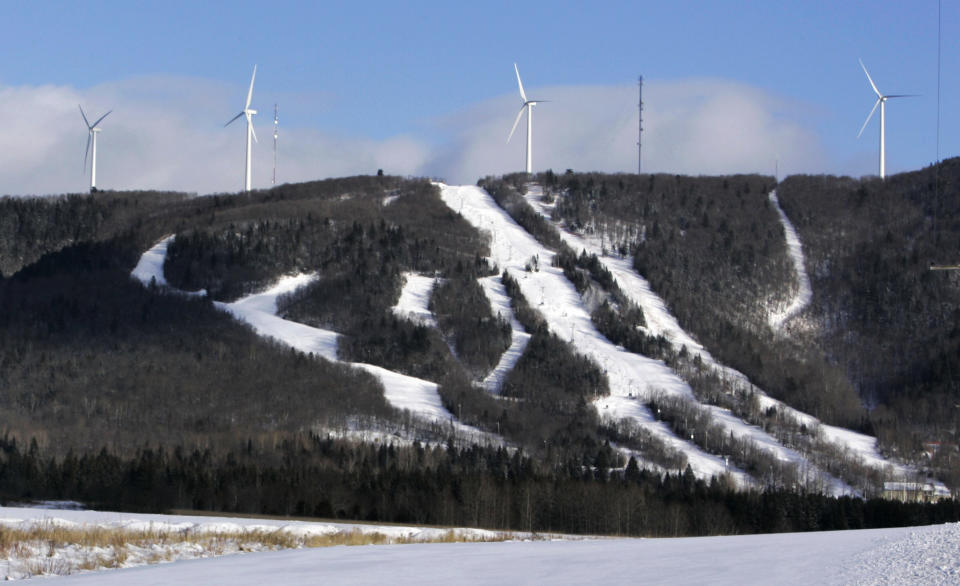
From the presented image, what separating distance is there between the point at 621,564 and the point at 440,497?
347ft

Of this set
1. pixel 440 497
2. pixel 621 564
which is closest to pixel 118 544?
pixel 621 564

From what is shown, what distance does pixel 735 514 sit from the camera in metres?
147

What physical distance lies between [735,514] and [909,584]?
12257 centimetres

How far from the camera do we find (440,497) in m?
138

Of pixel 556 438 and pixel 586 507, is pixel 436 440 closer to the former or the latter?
pixel 556 438

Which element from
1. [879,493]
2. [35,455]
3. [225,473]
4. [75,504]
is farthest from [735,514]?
[35,455]

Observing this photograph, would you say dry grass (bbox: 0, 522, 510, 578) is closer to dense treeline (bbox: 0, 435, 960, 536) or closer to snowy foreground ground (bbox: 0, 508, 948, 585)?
snowy foreground ground (bbox: 0, 508, 948, 585)

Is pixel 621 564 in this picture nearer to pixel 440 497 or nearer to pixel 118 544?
pixel 118 544

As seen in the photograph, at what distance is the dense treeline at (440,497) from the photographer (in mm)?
135875

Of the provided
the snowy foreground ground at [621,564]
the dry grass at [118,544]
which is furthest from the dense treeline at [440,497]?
the snowy foreground ground at [621,564]

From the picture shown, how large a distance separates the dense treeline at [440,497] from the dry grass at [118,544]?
7051cm

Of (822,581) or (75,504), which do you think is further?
(75,504)

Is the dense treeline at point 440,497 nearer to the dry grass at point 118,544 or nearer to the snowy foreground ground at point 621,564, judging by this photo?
the dry grass at point 118,544

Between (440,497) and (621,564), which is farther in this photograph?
(440,497)
